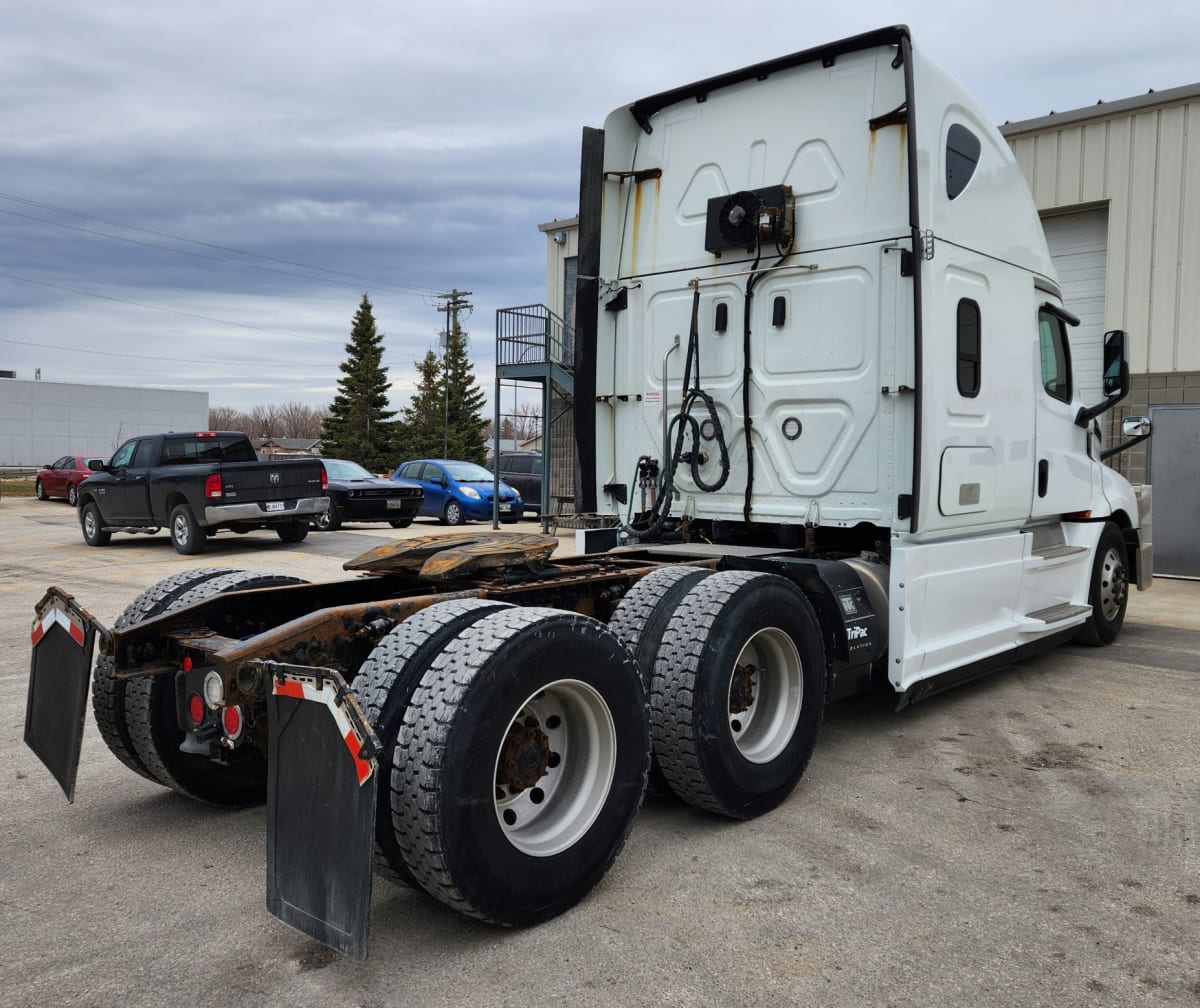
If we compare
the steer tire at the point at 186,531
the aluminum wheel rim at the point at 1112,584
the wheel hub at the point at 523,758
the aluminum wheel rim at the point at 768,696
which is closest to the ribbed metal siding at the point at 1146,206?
the aluminum wheel rim at the point at 1112,584

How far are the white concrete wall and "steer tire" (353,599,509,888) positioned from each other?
7156cm

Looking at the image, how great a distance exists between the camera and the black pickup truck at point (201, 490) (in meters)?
14.3

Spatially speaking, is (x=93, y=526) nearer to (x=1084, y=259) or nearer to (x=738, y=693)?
(x=738, y=693)

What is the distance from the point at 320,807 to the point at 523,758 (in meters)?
0.71

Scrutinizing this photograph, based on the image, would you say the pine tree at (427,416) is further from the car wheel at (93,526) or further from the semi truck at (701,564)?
the semi truck at (701,564)

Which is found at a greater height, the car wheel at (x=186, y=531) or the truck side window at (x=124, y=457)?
the truck side window at (x=124, y=457)

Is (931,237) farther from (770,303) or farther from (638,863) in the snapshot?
(638,863)

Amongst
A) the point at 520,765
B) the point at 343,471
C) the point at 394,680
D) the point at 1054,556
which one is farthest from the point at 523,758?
the point at 343,471

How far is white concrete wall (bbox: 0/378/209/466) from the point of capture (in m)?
65.7

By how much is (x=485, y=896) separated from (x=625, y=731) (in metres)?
0.76

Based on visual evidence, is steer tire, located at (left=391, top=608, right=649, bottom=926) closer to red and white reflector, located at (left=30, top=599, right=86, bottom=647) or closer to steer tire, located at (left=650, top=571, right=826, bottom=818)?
steer tire, located at (left=650, top=571, right=826, bottom=818)

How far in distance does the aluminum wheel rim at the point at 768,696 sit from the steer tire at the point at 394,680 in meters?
1.42

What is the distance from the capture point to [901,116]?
4.86 meters

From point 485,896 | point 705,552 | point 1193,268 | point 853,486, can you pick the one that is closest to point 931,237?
point 853,486
